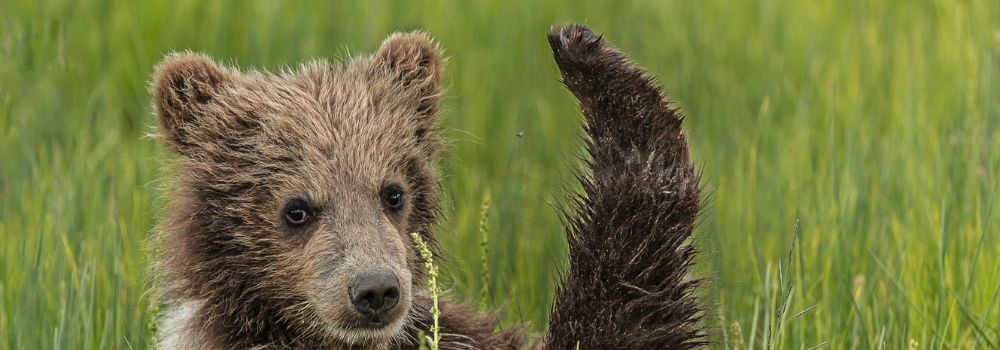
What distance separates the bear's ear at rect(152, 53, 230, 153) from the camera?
4.60m

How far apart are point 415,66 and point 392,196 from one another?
0.65m

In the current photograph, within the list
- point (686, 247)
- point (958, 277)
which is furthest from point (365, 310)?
point (958, 277)

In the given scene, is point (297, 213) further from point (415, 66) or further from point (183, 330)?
point (415, 66)

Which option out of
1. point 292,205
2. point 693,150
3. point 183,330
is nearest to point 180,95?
point 292,205

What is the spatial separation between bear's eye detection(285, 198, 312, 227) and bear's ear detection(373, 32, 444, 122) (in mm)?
700

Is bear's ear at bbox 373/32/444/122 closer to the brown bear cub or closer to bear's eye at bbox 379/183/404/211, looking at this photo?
the brown bear cub

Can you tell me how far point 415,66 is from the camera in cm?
491

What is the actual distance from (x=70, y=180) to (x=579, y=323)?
3107 millimetres

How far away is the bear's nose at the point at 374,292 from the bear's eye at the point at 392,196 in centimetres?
45

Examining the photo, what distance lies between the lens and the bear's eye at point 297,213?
4.29 meters

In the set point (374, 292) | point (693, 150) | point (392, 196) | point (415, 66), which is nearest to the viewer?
point (374, 292)

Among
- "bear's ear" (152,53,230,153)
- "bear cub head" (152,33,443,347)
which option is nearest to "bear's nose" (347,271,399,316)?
"bear cub head" (152,33,443,347)

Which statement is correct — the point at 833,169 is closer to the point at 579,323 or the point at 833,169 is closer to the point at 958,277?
the point at 958,277

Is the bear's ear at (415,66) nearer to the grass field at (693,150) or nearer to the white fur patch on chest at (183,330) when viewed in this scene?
the grass field at (693,150)
